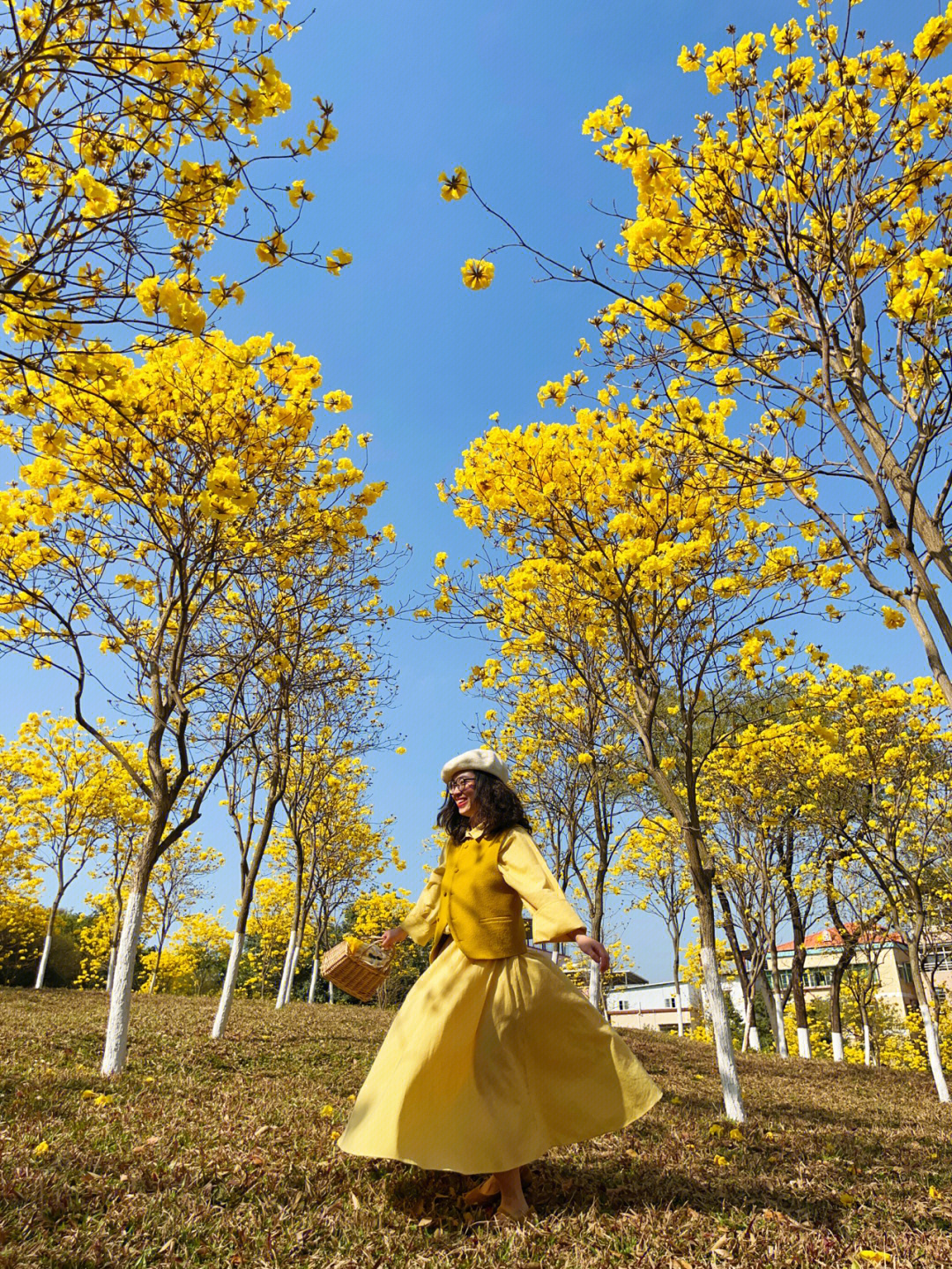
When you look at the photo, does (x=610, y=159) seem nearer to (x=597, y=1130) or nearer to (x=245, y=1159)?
(x=597, y=1130)

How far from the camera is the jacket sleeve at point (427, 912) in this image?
129 inches

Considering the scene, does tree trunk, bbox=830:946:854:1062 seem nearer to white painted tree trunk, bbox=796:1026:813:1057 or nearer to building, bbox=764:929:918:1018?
white painted tree trunk, bbox=796:1026:813:1057

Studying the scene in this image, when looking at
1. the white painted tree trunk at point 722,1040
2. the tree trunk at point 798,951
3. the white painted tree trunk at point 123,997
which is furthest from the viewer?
the tree trunk at point 798,951

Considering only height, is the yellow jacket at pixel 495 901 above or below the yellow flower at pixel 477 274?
below

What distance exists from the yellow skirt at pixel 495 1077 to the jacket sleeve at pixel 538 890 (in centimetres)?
23

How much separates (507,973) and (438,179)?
320 centimetres

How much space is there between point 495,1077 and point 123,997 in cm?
325

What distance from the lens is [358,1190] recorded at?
276 cm

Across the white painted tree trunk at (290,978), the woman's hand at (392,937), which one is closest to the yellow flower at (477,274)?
the woman's hand at (392,937)

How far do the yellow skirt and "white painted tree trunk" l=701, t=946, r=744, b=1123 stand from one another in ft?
8.46

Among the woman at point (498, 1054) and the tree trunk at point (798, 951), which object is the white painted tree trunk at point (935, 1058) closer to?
the tree trunk at point (798, 951)

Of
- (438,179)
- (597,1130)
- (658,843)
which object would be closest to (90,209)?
(438,179)

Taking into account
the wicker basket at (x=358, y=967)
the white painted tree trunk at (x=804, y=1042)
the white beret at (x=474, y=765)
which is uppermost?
the white beret at (x=474, y=765)

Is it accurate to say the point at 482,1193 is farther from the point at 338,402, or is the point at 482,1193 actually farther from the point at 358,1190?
the point at 338,402
